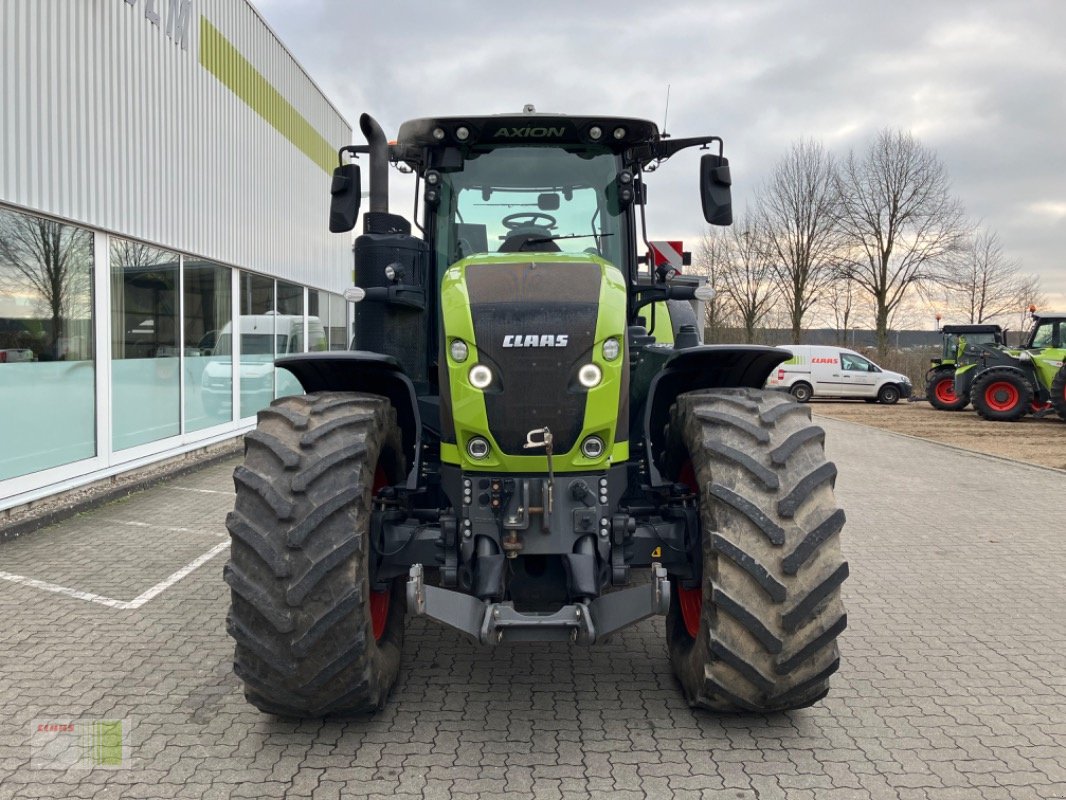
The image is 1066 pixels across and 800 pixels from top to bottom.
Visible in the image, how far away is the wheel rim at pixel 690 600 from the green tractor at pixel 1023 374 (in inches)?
703

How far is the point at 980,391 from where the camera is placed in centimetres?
2000

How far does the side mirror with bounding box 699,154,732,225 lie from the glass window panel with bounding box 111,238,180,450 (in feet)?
23.0

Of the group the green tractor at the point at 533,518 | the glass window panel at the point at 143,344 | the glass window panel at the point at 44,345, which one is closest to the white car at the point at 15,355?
the glass window panel at the point at 44,345

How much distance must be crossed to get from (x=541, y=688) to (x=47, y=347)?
619 centimetres

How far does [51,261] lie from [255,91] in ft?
23.2

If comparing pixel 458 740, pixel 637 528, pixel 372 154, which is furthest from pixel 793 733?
pixel 372 154

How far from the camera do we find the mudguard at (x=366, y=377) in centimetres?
386

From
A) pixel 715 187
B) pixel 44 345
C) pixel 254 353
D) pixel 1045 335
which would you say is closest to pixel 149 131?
pixel 44 345

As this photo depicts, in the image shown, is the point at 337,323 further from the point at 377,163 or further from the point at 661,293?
the point at 661,293

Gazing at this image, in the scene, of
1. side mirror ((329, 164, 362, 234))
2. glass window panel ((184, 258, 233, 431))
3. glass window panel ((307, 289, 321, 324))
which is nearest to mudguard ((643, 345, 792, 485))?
side mirror ((329, 164, 362, 234))

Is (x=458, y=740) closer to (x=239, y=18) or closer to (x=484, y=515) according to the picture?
(x=484, y=515)

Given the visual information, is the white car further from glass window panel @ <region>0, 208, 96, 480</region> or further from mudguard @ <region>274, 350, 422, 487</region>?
mudguard @ <region>274, 350, 422, 487</region>

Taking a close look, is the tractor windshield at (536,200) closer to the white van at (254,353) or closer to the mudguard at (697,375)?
the mudguard at (697,375)

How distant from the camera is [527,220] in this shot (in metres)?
4.51
